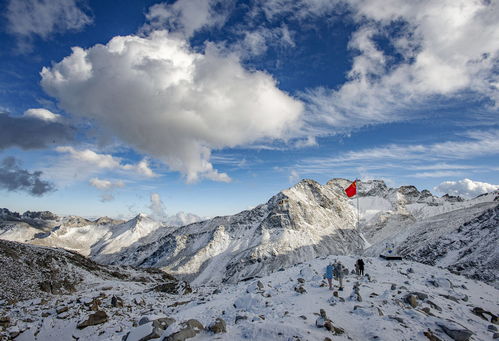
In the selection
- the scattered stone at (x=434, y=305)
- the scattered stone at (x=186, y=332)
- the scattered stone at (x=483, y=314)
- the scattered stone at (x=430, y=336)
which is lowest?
the scattered stone at (x=483, y=314)

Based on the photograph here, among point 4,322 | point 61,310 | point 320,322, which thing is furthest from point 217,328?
point 4,322

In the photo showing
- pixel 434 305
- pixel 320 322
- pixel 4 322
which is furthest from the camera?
pixel 4 322

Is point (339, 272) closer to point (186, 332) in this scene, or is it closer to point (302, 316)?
point (302, 316)

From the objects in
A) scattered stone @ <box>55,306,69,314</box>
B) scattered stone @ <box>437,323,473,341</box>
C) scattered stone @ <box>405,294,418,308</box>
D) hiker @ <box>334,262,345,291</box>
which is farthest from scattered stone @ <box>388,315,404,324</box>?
scattered stone @ <box>55,306,69,314</box>

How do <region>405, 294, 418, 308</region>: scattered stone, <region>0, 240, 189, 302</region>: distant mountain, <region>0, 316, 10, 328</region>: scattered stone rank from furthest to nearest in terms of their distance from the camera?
<region>0, 240, 189, 302</region>: distant mountain → <region>0, 316, 10, 328</region>: scattered stone → <region>405, 294, 418, 308</region>: scattered stone

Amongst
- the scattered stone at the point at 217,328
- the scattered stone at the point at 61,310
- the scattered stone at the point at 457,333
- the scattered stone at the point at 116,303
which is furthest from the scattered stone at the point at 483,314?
the scattered stone at the point at 61,310

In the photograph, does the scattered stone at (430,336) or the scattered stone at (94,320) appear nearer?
the scattered stone at (430,336)

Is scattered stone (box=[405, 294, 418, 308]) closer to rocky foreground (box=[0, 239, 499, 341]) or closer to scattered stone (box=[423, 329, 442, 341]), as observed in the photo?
rocky foreground (box=[0, 239, 499, 341])

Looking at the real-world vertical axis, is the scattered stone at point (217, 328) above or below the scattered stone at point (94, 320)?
above

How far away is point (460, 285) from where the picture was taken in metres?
25.2

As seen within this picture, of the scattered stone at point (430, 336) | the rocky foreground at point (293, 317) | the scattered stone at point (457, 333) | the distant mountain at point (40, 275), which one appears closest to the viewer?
the scattered stone at point (430, 336)

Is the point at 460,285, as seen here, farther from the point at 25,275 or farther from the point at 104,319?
the point at 25,275

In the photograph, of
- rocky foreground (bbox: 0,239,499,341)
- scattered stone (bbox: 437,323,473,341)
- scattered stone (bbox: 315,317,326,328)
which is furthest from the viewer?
scattered stone (bbox: 437,323,473,341)

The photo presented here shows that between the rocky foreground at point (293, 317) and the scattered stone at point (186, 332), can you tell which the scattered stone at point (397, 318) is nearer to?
the rocky foreground at point (293, 317)
